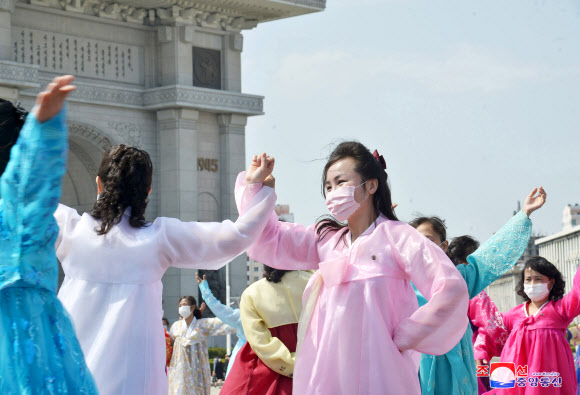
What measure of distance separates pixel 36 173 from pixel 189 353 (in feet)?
26.3

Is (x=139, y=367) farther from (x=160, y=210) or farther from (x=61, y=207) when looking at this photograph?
(x=160, y=210)

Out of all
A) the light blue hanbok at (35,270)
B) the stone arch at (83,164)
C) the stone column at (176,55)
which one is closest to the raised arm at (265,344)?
the light blue hanbok at (35,270)

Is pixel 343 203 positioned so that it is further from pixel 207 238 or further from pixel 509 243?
pixel 509 243

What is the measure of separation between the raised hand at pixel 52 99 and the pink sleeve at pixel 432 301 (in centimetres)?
154

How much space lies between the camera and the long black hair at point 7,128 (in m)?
3.50

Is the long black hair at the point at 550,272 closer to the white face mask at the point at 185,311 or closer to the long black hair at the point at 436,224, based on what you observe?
the long black hair at the point at 436,224

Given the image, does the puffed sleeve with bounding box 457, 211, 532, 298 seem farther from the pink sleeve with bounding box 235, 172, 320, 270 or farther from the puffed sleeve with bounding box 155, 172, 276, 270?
the puffed sleeve with bounding box 155, 172, 276, 270

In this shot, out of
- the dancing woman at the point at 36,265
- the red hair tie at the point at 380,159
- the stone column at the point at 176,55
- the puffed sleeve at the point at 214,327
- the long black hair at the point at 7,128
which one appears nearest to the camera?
the dancing woman at the point at 36,265

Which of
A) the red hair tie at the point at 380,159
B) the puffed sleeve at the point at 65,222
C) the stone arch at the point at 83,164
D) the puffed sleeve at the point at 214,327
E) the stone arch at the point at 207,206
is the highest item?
the stone arch at the point at 83,164

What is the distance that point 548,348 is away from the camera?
25.0 feet

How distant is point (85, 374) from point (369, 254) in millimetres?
1367

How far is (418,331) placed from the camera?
161 inches

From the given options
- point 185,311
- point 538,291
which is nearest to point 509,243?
point 538,291

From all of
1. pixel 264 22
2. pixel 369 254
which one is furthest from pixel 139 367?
pixel 264 22
